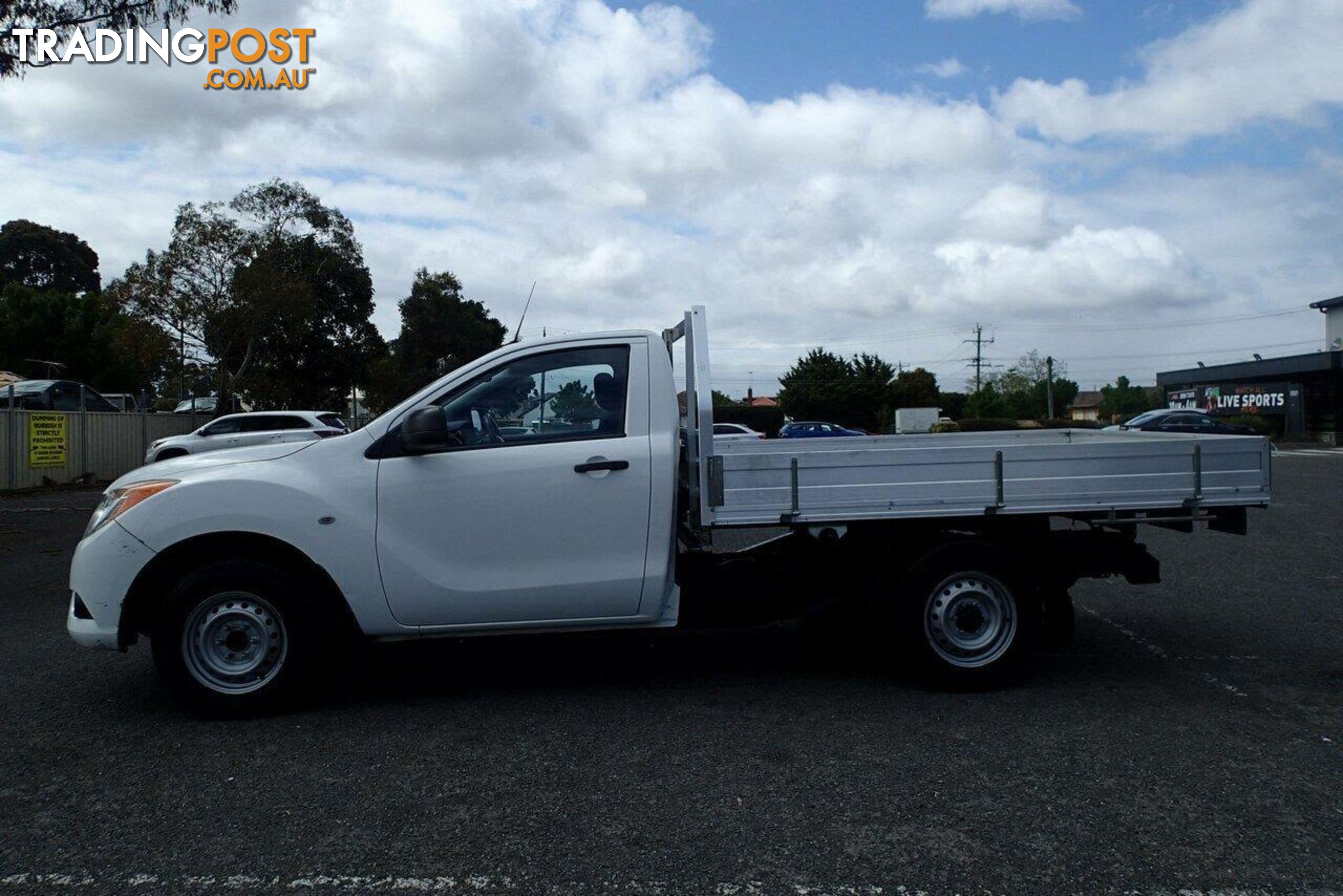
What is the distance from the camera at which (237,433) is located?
21.0 metres

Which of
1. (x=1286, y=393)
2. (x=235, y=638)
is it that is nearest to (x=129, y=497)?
(x=235, y=638)

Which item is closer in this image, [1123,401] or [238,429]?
Result: [238,429]

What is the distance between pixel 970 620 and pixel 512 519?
245cm

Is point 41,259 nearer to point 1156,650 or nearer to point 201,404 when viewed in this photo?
point 201,404

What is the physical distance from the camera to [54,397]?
2695cm

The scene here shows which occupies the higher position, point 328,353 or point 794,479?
point 328,353

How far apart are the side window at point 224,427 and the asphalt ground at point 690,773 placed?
16.0 meters

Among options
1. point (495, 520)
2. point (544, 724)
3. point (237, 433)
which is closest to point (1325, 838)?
point (544, 724)

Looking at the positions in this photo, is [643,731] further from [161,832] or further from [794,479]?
[161,832]

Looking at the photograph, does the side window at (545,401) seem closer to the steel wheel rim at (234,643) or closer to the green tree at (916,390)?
the steel wheel rim at (234,643)

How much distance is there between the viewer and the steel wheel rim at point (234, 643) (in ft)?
15.7

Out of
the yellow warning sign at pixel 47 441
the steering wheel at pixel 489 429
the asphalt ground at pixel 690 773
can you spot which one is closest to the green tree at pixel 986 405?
the yellow warning sign at pixel 47 441

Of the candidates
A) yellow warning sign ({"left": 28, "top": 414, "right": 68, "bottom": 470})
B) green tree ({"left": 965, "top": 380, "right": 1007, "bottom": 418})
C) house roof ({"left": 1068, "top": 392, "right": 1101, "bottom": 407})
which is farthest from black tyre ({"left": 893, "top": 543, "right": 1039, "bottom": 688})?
house roof ({"left": 1068, "top": 392, "right": 1101, "bottom": 407})

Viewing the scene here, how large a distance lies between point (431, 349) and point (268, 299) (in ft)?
85.7
